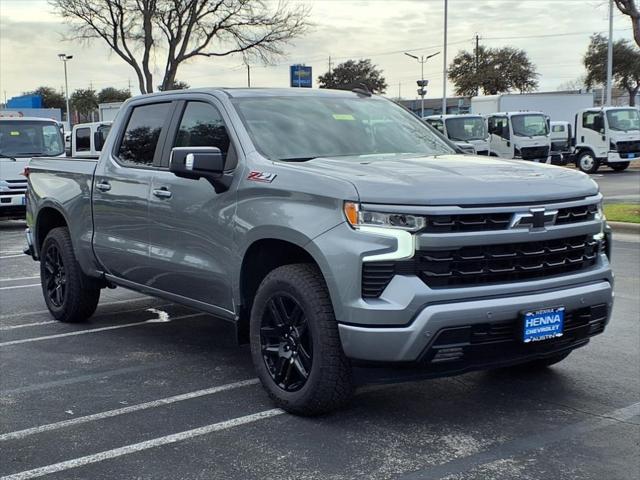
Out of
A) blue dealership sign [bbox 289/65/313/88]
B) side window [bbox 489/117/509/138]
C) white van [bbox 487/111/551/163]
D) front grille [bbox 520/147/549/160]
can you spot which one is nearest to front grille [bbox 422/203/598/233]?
blue dealership sign [bbox 289/65/313/88]

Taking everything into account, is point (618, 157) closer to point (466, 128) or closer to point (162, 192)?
point (466, 128)

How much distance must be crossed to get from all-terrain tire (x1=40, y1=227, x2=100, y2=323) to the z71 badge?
2741 mm

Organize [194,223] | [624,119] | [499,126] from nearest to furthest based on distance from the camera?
1. [194,223]
2. [624,119]
3. [499,126]

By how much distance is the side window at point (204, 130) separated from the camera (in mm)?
5109

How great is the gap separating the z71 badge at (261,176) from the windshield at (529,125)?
24.2 m

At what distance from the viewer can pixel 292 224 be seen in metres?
4.29

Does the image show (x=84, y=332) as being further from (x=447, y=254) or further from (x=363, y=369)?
(x=447, y=254)

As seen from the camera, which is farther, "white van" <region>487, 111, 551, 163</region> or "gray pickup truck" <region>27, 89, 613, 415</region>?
"white van" <region>487, 111, 551, 163</region>

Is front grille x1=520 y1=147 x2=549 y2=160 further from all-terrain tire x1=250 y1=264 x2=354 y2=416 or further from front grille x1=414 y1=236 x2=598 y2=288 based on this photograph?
all-terrain tire x1=250 y1=264 x2=354 y2=416

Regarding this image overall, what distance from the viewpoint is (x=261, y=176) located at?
15.1 feet

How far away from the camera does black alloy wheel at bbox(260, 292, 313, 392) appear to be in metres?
4.36

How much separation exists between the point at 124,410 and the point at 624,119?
1048 inches

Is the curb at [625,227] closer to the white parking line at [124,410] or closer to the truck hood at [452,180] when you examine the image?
the truck hood at [452,180]

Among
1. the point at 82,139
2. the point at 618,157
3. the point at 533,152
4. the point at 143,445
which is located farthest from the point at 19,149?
the point at 618,157
